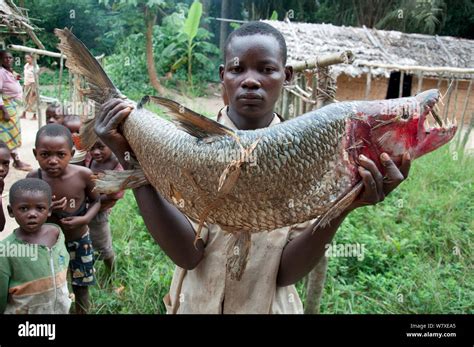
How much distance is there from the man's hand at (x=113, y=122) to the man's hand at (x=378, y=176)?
2.08 ft

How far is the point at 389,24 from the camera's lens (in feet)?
50.2

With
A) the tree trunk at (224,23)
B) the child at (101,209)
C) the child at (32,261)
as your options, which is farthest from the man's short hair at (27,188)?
the tree trunk at (224,23)

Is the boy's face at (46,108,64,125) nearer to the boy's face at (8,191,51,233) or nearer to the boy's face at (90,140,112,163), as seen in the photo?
the boy's face at (90,140,112,163)

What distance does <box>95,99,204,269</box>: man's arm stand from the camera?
1.26 meters

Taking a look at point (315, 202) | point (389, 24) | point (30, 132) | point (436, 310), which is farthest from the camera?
Result: point (389, 24)

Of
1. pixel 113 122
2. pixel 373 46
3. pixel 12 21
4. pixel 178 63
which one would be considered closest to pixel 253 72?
pixel 113 122

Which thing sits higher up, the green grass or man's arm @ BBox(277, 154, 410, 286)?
man's arm @ BBox(277, 154, 410, 286)

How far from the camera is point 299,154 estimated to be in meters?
1.06

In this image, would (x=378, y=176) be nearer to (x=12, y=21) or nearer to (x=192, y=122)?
(x=192, y=122)

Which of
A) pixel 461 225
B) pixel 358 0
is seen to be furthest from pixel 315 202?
pixel 358 0

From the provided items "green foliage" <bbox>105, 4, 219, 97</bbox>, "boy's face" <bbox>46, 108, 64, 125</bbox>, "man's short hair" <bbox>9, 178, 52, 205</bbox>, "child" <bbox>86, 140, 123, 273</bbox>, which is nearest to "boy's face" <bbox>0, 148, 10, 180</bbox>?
"man's short hair" <bbox>9, 178, 52, 205</bbox>

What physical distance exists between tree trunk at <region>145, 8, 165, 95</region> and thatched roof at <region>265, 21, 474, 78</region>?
3.81 meters
